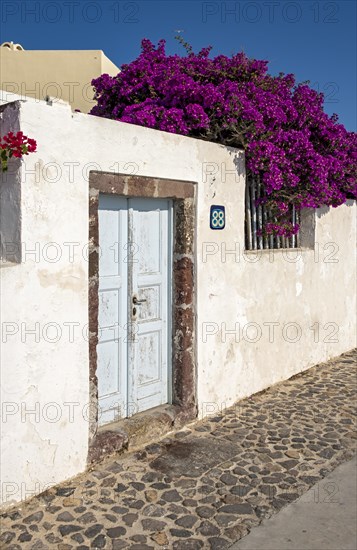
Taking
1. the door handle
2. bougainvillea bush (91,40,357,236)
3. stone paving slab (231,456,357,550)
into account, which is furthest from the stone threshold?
bougainvillea bush (91,40,357,236)

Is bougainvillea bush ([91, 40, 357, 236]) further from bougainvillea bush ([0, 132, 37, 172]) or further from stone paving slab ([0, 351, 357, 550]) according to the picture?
bougainvillea bush ([0, 132, 37, 172])

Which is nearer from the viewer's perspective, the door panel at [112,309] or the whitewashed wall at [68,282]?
the whitewashed wall at [68,282]

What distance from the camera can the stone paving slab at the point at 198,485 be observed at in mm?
3285

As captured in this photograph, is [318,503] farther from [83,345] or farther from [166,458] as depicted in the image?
[83,345]

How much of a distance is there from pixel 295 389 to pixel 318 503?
2.66 metres

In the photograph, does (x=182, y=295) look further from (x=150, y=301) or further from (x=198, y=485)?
(x=198, y=485)

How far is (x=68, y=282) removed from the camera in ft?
13.1

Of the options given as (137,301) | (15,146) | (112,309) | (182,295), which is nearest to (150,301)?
(137,301)

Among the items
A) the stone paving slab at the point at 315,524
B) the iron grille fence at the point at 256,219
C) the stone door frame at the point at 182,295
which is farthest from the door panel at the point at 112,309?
the iron grille fence at the point at 256,219

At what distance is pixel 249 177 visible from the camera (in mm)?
6176

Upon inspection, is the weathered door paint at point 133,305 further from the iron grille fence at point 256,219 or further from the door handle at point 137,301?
the iron grille fence at point 256,219

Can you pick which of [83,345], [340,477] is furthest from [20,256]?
[340,477]

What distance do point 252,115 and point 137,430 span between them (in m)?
3.47

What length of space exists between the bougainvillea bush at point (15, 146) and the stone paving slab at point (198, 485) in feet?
7.58
